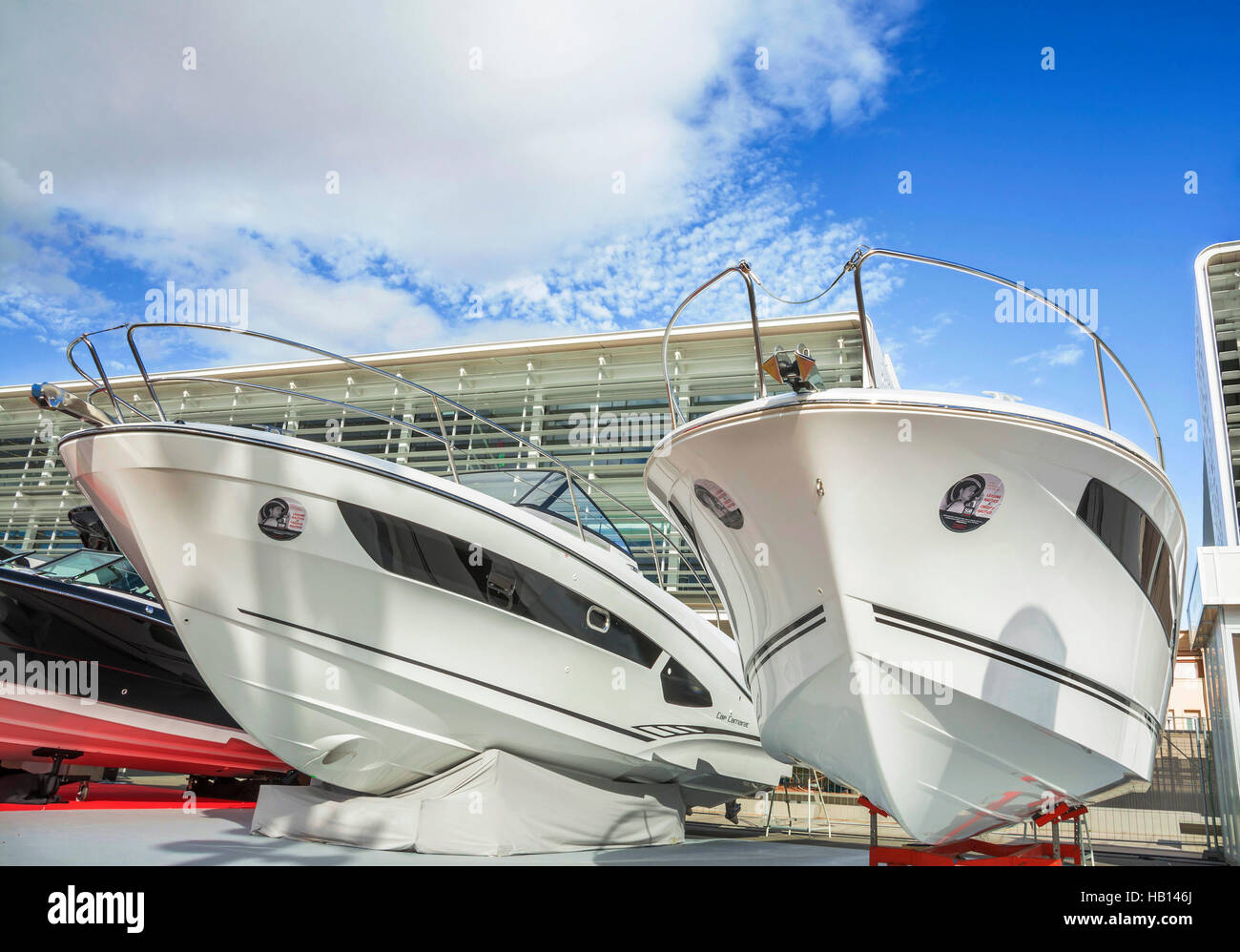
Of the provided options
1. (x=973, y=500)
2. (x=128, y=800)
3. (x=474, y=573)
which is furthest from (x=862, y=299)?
(x=128, y=800)

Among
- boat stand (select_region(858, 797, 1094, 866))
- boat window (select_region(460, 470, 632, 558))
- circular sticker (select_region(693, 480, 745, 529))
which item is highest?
boat window (select_region(460, 470, 632, 558))

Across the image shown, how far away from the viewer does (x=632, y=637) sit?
6.03 m

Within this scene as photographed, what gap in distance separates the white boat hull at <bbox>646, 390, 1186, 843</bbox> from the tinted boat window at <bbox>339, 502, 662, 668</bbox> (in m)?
2.09

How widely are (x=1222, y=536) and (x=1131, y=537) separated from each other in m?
5.76

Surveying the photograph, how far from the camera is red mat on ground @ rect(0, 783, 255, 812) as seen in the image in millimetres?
6961

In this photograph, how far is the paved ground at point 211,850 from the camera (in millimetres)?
4465

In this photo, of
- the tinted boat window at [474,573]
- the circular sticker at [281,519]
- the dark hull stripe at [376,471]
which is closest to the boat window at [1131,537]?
the dark hull stripe at [376,471]

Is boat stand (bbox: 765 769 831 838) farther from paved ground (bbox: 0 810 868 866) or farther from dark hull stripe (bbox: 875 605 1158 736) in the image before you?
dark hull stripe (bbox: 875 605 1158 736)

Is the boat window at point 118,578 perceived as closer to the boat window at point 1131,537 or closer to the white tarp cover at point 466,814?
the white tarp cover at point 466,814

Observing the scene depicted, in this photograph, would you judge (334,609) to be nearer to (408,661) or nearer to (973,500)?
(408,661)

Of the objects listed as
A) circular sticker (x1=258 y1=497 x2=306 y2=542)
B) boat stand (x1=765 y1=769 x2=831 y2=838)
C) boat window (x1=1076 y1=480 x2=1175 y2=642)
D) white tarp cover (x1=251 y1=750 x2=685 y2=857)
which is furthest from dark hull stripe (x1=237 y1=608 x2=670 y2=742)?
boat stand (x1=765 y1=769 x2=831 y2=838)

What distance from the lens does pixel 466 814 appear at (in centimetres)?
519

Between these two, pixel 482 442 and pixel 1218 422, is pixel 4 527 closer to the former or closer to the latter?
pixel 482 442

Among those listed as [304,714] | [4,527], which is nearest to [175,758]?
[304,714]
